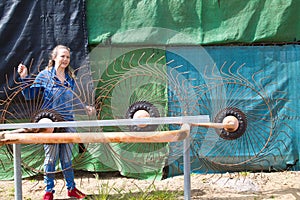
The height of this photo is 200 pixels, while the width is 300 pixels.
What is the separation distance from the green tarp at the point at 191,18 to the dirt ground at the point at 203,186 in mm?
1322

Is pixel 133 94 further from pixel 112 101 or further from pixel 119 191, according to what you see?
pixel 119 191

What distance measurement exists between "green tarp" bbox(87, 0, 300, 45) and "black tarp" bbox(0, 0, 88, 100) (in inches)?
5.7

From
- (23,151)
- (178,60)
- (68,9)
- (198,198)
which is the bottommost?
(198,198)

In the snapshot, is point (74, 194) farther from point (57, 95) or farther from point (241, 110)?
point (241, 110)

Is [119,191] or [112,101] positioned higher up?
Result: [112,101]

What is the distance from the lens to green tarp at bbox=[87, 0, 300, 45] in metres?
4.34

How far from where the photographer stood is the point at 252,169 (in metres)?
4.48

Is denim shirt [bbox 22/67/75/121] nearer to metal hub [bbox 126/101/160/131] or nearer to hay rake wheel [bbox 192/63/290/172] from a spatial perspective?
metal hub [bbox 126/101/160/131]

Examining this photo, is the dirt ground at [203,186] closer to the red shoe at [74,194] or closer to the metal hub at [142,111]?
the red shoe at [74,194]

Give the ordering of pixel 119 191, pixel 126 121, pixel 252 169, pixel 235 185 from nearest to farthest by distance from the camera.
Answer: pixel 126 121
pixel 119 191
pixel 235 185
pixel 252 169

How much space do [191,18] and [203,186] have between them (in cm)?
158

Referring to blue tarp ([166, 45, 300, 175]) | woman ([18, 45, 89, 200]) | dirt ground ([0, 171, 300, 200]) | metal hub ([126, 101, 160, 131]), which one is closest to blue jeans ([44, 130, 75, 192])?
woman ([18, 45, 89, 200])

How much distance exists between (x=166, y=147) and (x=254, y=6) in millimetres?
1584

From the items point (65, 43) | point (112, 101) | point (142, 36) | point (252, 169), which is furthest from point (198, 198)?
point (65, 43)
